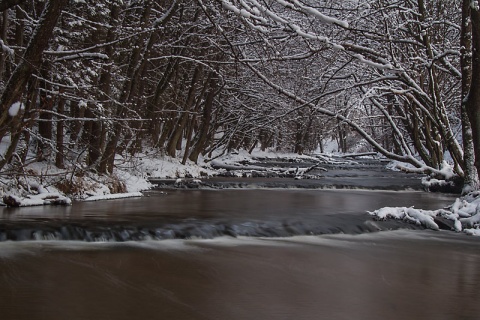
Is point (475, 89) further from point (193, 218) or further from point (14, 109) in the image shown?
point (14, 109)

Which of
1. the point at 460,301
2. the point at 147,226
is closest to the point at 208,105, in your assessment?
the point at 147,226

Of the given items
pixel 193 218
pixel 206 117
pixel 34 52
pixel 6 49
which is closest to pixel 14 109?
pixel 6 49

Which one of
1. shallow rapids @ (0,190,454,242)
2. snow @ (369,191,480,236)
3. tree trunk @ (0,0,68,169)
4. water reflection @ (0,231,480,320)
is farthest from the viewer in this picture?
snow @ (369,191,480,236)

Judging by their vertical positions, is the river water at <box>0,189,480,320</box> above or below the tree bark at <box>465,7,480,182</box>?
below

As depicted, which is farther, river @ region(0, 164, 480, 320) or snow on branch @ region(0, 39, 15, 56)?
snow on branch @ region(0, 39, 15, 56)

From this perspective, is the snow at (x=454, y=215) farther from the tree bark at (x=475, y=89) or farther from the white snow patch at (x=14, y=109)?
the white snow patch at (x=14, y=109)

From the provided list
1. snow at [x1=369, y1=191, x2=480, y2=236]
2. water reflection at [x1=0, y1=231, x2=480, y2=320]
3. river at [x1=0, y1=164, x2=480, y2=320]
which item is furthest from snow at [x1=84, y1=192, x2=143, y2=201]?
snow at [x1=369, y1=191, x2=480, y2=236]

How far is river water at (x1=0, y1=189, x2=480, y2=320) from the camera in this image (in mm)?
5367

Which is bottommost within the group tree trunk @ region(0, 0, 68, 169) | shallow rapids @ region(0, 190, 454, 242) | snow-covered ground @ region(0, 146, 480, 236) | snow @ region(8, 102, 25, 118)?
shallow rapids @ region(0, 190, 454, 242)

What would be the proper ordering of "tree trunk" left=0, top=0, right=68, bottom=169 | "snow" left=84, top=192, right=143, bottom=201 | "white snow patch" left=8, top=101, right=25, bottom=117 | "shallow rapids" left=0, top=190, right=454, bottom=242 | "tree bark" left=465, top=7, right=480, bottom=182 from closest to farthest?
1. "tree trunk" left=0, top=0, right=68, bottom=169
2. "white snow patch" left=8, top=101, right=25, bottom=117
3. "shallow rapids" left=0, top=190, right=454, bottom=242
4. "tree bark" left=465, top=7, right=480, bottom=182
5. "snow" left=84, top=192, right=143, bottom=201

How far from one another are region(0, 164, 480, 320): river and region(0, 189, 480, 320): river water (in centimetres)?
2

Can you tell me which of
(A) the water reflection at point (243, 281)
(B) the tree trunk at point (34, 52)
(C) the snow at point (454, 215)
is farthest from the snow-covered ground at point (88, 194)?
(A) the water reflection at point (243, 281)

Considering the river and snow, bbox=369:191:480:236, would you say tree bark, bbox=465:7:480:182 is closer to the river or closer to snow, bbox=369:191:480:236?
snow, bbox=369:191:480:236

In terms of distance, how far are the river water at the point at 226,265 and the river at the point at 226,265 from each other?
0.06 ft
